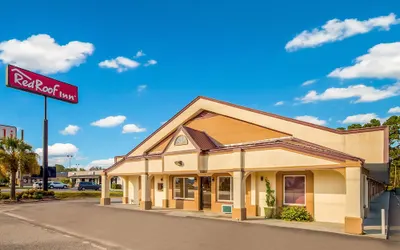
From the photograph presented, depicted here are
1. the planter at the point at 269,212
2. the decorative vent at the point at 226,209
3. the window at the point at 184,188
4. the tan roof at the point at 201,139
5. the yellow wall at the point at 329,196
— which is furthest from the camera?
the window at the point at 184,188

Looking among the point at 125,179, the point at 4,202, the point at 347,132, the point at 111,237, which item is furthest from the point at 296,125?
the point at 4,202

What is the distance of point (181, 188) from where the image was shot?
965 inches

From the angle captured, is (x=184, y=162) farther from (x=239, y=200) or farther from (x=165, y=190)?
(x=165, y=190)

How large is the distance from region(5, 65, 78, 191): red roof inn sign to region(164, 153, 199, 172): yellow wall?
21.0 metres

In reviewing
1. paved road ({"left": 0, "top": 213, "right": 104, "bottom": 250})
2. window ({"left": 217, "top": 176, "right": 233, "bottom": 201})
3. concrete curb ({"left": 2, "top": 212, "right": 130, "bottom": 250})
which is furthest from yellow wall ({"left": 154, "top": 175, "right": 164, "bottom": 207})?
paved road ({"left": 0, "top": 213, "right": 104, "bottom": 250})

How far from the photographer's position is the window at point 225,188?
2105 centimetres

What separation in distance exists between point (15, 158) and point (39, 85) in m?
8.98

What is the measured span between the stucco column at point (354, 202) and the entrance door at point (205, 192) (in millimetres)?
10374

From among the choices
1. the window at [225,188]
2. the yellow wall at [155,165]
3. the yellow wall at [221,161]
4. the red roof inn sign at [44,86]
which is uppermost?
the red roof inn sign at [44,86]

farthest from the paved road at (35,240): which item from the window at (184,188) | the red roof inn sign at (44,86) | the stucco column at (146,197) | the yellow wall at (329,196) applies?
the red roof inn sign at (44,86)

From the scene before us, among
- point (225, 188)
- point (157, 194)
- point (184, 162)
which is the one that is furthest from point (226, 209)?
point (157, 194)

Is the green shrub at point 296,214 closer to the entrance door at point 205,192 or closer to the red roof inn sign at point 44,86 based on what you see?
the entrance door at point 205,192

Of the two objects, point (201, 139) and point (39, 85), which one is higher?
point (39, 85)

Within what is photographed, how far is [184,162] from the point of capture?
21.1 metres
